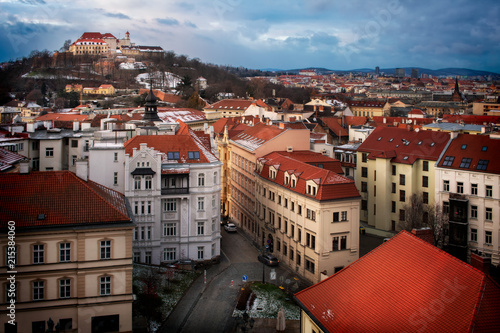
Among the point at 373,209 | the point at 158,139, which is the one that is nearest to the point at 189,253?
the point at 158,139

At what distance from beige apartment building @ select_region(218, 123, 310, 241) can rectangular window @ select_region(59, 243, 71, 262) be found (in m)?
28.3

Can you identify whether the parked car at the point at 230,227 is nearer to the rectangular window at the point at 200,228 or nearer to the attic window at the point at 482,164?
the rectangular window at the point at 200,228

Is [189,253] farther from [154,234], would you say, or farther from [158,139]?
[158,139]


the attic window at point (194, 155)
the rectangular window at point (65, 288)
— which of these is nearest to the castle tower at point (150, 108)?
the attic window at point (194, 155)

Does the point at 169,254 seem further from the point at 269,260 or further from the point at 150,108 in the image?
the point at 150,108

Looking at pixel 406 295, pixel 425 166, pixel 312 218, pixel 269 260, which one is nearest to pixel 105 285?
pixel 406 295

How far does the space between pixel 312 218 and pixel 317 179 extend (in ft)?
10.7

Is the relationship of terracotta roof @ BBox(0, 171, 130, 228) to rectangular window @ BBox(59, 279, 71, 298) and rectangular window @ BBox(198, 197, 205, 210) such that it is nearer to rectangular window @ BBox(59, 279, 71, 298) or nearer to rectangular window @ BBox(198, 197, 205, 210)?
rectangular window @ BBox(59, 279, 71, 298)

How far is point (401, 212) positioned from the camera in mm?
55625

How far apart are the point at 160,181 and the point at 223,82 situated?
501ft

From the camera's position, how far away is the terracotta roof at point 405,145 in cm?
5488

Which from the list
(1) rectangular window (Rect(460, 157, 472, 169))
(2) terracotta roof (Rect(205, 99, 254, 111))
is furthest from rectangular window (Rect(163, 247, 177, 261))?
(2) terracotta roof (Rect(205, 99, 254, 111))

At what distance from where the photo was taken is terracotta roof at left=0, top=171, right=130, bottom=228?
2739 centimetres

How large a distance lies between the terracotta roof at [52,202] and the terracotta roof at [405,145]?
35.5 meters
